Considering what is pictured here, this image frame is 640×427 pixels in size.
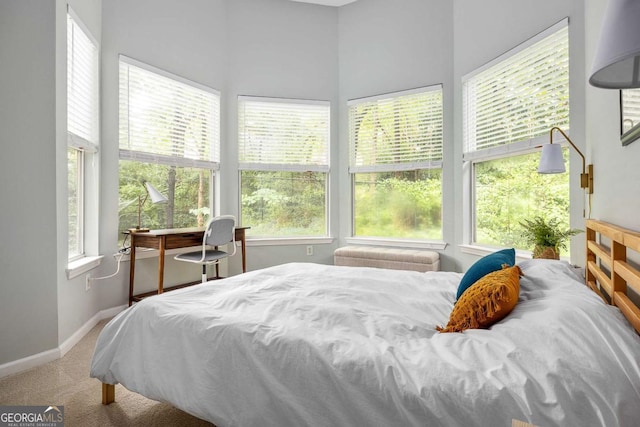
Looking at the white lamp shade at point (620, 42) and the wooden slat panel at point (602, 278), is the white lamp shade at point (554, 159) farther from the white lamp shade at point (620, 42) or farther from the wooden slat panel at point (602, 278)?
the white lamp shade at point (620, 42)

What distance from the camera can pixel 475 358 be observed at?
1.08m

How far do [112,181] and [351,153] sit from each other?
259 centimetres

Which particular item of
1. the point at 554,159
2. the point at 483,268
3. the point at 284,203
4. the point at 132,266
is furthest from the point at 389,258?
the point at 132,266

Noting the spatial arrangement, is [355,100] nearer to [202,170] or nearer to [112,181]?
[202,170]

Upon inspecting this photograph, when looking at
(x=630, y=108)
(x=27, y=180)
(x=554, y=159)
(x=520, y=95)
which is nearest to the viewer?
(x=630, y=108)

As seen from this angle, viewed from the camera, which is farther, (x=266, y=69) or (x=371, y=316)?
(x=266, y=69)

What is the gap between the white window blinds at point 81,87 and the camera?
9.09 ft

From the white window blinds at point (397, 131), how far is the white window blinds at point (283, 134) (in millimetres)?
387

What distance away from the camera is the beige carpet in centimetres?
179

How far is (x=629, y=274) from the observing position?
120 cm

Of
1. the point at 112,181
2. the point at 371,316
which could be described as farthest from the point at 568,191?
the point at 112,181

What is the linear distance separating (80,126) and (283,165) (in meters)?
2.15

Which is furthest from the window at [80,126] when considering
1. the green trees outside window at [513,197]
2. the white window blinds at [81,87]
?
the green trees outside window at [513,197]

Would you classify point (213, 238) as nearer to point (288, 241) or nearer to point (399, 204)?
point (288, 241)
